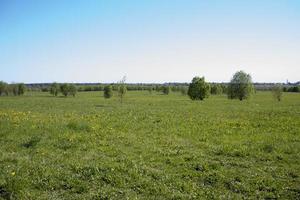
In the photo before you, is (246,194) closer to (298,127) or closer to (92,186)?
(92,186)

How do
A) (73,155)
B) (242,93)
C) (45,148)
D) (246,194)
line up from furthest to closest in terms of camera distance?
(242,93), (45,148), (73,155), (246,194)

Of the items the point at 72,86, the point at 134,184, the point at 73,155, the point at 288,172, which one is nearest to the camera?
the point at 134,184

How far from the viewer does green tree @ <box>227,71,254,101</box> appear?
2837 inches

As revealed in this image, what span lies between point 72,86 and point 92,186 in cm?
10646

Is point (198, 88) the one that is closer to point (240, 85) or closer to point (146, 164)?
point (240, 85)

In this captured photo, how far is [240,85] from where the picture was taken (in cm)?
7262

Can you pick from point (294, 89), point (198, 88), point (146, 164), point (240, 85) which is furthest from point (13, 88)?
point (146, 164)

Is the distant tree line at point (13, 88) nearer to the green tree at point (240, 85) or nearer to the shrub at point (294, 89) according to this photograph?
the green tree at point (240, 85)

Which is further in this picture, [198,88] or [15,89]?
[15,89]

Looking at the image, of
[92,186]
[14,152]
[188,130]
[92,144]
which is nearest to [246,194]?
[92,186]

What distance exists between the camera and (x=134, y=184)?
10438 mm

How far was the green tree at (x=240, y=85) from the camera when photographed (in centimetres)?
7206

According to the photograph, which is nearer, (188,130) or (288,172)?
(288,172)

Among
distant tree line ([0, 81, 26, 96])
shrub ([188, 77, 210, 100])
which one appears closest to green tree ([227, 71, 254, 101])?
shrub ([188, 77, 210, 100])
